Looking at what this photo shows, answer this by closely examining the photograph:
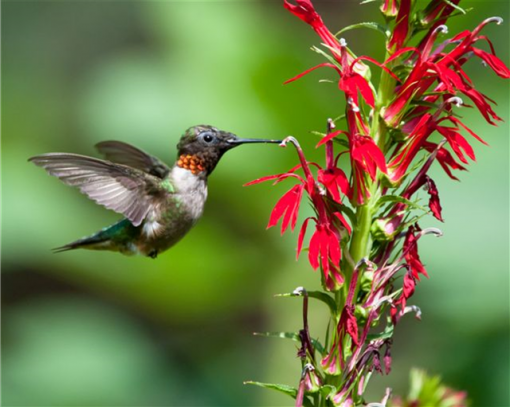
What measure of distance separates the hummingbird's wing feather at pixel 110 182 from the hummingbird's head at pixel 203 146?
0.31 ft

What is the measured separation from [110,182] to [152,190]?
13 centimetres

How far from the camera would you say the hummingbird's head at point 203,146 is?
1.77m

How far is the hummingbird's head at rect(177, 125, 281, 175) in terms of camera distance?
69.6 inches

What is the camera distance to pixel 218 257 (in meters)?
2.66

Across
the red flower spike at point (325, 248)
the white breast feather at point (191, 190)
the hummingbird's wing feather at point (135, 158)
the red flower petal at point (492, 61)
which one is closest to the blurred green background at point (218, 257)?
the hummingbird's wing feather at point (135, 158)

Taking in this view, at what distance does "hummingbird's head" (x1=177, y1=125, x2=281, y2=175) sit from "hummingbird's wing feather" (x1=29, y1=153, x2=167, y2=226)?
96 millimetres

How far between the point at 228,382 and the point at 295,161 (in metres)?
0.81

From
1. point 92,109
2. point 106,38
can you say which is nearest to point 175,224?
point 92,109

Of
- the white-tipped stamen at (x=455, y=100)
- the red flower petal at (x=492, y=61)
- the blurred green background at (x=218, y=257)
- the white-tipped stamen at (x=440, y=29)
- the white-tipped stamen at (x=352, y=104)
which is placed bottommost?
the blurred green background at (x=218, y=257)

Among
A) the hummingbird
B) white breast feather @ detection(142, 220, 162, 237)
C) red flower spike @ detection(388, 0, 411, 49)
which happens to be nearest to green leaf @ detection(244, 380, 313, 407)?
red flower spike @ detection(388, 0, 411, 49)

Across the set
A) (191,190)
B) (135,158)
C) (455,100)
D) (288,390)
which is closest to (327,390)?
(288,390)

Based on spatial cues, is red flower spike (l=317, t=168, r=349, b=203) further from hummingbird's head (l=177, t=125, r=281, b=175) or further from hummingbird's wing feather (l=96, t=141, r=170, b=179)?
hummingbird's wing feather (l=96, t=141, r=170, b=179)

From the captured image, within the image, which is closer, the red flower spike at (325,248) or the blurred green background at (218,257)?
the red flower spike at (325,248)

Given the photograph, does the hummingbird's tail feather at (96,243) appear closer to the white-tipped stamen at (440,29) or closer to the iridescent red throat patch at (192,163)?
the iridescent red throat patch at (192,163)
